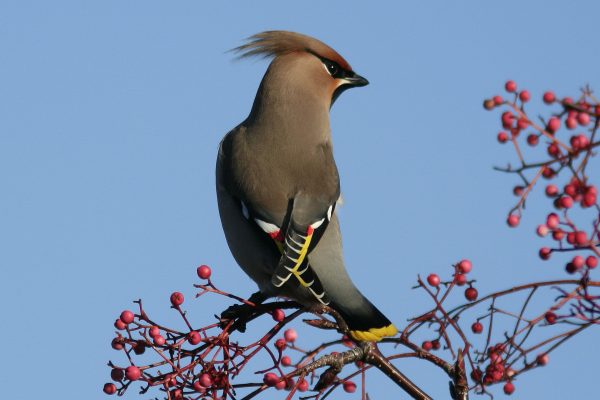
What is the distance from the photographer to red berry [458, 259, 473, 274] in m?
2.66

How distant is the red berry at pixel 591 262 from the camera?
2033 millimetres

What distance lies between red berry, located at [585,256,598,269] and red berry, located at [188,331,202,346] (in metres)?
1.23

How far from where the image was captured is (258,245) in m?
3.77

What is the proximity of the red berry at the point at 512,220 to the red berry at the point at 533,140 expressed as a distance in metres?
0.17

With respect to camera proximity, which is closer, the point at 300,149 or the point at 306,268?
the point at 306,268

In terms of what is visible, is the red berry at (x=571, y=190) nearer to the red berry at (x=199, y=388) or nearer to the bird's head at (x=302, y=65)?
the red berry at (x=199, y=388)

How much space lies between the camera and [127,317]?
2812 mm

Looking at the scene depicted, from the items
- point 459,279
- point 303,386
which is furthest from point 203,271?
point 459,279

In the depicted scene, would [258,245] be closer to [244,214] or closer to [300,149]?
[244,214]

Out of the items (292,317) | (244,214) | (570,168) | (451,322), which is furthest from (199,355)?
(570,168)

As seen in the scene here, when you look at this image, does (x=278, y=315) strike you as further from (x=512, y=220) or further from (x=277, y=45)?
(x=277, y=45)

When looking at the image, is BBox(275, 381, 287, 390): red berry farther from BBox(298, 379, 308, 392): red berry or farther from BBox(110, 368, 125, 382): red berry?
BBox(110, 368, 125, 382): red berry

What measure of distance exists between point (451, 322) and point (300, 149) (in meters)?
1.77

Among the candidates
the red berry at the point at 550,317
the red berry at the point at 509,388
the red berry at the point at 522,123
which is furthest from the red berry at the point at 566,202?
the red berry at the point at 509,388
